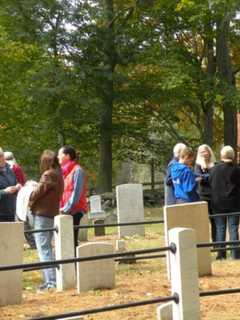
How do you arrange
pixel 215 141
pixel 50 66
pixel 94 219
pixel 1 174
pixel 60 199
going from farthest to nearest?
pixel 215 141 → pixel 50 66 → pixel 94 219 → pixel 1 174 → pixel 60 199

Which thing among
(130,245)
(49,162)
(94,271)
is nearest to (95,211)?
(130,245)

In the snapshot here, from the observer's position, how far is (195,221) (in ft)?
29.8

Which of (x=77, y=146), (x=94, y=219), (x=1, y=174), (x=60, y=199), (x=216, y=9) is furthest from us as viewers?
(x=77, y=146)

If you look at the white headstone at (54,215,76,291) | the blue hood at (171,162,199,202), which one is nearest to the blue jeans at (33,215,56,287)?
the white headstone at (54,215,76,291)

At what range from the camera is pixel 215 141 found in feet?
116

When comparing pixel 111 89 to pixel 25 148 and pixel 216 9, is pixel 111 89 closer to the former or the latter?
pixel 25 148

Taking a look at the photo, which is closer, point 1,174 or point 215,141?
point 1,174

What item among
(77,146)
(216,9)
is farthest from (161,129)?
(216,9)

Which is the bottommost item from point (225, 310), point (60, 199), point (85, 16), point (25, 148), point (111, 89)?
point (225, 310)

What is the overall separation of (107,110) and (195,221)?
19.4 metres

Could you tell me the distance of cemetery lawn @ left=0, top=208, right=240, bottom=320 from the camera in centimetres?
721

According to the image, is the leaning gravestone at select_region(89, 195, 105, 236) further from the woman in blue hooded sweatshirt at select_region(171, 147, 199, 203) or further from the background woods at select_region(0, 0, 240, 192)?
the background woods at select_region(0, 0, 240, 192)

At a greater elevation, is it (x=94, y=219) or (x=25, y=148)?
(x=25, y=148)

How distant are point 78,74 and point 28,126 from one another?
9.60 ft
